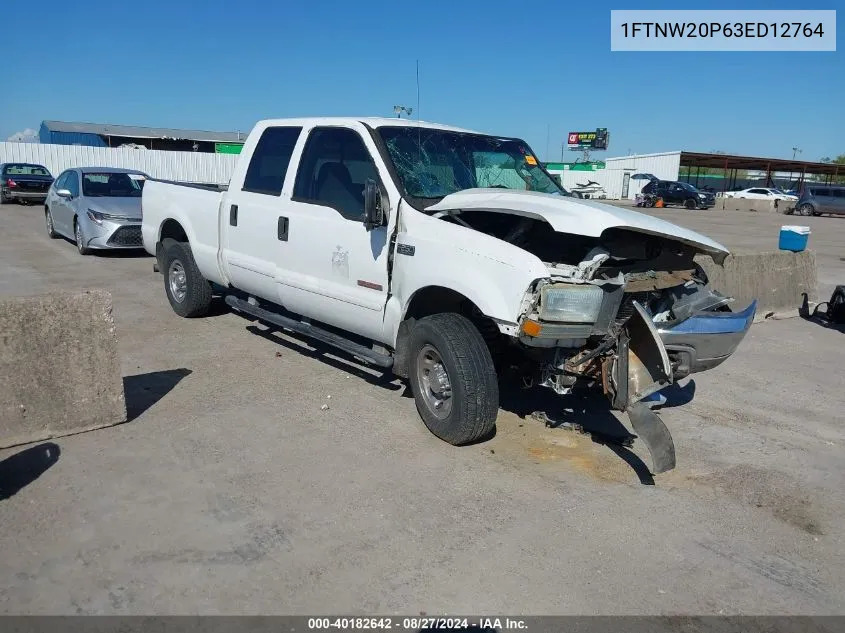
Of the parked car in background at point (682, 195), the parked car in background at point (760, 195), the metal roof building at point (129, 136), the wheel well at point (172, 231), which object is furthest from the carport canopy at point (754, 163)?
the wheel well at point (172, 231)

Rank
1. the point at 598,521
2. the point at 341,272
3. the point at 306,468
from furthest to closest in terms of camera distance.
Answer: the point at 341,272 → the point at 306,468 → the point at 598,521

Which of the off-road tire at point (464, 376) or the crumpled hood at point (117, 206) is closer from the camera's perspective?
the off-road tire at point (464, 376)

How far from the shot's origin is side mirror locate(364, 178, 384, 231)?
16.3 feet

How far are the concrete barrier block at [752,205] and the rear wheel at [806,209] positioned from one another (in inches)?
66.1

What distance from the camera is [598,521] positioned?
394 centimetres

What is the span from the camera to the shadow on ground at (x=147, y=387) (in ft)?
17.4

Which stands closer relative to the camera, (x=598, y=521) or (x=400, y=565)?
(x=400, y=565)

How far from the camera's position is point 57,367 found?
180 inches

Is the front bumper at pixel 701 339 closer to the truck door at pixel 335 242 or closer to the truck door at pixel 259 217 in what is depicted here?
the truck door at pixel 335 242

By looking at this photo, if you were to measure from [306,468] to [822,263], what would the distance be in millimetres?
15394

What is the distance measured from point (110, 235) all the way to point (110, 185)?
5.21ft

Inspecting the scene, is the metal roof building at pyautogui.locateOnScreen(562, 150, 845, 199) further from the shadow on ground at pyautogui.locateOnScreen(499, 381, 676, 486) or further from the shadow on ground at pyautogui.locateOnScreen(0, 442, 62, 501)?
the shadow on ground at pyautogui.locateOnScreen(0, 442, 62, 501)

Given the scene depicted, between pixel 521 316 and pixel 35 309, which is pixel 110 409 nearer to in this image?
pixel 35 309

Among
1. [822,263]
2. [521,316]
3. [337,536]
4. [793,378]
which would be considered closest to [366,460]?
[337,536]
